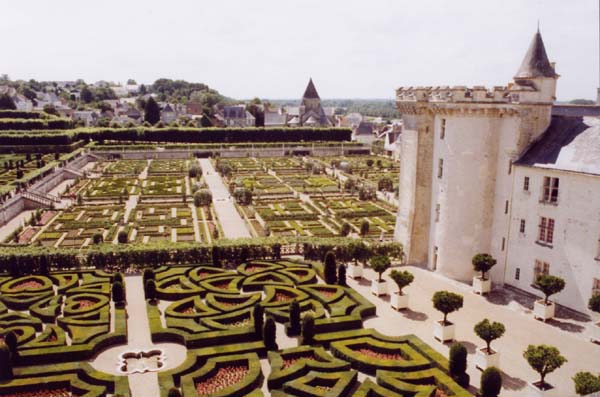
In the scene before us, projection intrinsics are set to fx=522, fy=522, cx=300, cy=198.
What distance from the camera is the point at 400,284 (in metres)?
28.0

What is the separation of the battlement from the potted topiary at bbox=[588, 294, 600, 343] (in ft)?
38.5

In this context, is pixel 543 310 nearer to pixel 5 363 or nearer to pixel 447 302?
pixel 447 302

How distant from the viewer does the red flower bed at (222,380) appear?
785 inches

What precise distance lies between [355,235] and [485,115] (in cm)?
1725

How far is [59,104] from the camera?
17850 cm

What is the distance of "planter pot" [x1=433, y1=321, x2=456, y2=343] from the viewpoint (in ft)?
80.5

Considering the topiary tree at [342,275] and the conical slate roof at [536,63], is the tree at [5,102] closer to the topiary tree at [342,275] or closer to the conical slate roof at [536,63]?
the topiary tree at [342,275]

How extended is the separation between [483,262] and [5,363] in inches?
955

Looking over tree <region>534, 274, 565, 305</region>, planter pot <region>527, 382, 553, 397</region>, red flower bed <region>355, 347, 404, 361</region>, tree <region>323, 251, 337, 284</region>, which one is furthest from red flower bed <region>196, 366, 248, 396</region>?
tree <region>534, 274, 565, 305</region>

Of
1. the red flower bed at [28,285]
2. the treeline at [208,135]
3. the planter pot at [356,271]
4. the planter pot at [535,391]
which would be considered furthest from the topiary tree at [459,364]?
the treeline at [208,135]

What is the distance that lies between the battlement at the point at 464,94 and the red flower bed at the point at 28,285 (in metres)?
25.6

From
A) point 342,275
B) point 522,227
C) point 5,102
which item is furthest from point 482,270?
point 5,102

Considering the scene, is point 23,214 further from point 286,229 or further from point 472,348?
point 472,348

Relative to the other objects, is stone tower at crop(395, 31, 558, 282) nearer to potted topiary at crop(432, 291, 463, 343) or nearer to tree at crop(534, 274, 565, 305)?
tree at crop(534, 274, 565, 305)
